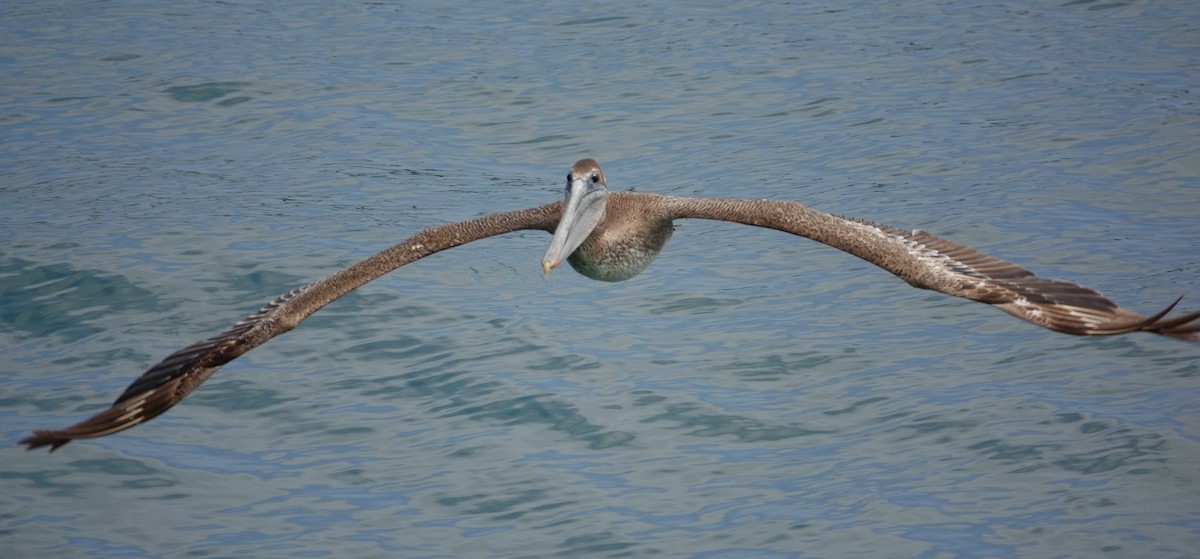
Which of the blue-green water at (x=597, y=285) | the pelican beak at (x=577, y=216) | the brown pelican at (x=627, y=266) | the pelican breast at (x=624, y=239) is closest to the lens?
the brown pelican at (x=627, y=266)

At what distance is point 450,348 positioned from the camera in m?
13.4

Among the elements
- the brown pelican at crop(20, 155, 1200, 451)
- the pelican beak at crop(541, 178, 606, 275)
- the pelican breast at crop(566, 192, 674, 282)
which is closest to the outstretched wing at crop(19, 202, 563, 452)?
the brown pelican at crop(20, 155, 1200, 451)

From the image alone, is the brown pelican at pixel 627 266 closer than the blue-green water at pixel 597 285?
Yes

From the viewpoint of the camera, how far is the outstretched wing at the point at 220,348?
8.17 m

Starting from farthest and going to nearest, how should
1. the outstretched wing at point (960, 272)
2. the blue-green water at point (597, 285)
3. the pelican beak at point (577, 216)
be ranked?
1. the blue-green water at point (597, 285)
2. the pelican beak at point (577, 216)
3. the outstretched wing at point (960, 272)

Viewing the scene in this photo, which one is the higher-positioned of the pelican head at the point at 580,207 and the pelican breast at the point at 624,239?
the pelican head at the point at 580,207

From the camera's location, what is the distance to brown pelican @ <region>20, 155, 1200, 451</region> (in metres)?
8.11

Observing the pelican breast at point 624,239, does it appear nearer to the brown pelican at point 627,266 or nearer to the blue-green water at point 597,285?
the brown pelican at point 627,266

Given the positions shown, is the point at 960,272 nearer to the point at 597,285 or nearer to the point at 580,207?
the point at 580,207

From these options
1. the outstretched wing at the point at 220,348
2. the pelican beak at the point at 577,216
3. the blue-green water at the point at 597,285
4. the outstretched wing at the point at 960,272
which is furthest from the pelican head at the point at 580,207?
the blue-green water at the point at 597,285

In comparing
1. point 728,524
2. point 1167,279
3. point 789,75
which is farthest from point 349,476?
point 789,75

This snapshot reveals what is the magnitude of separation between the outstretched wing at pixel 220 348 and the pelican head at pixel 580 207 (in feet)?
2.44

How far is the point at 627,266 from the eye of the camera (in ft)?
34.9

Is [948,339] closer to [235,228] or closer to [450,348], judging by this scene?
[450,348]
